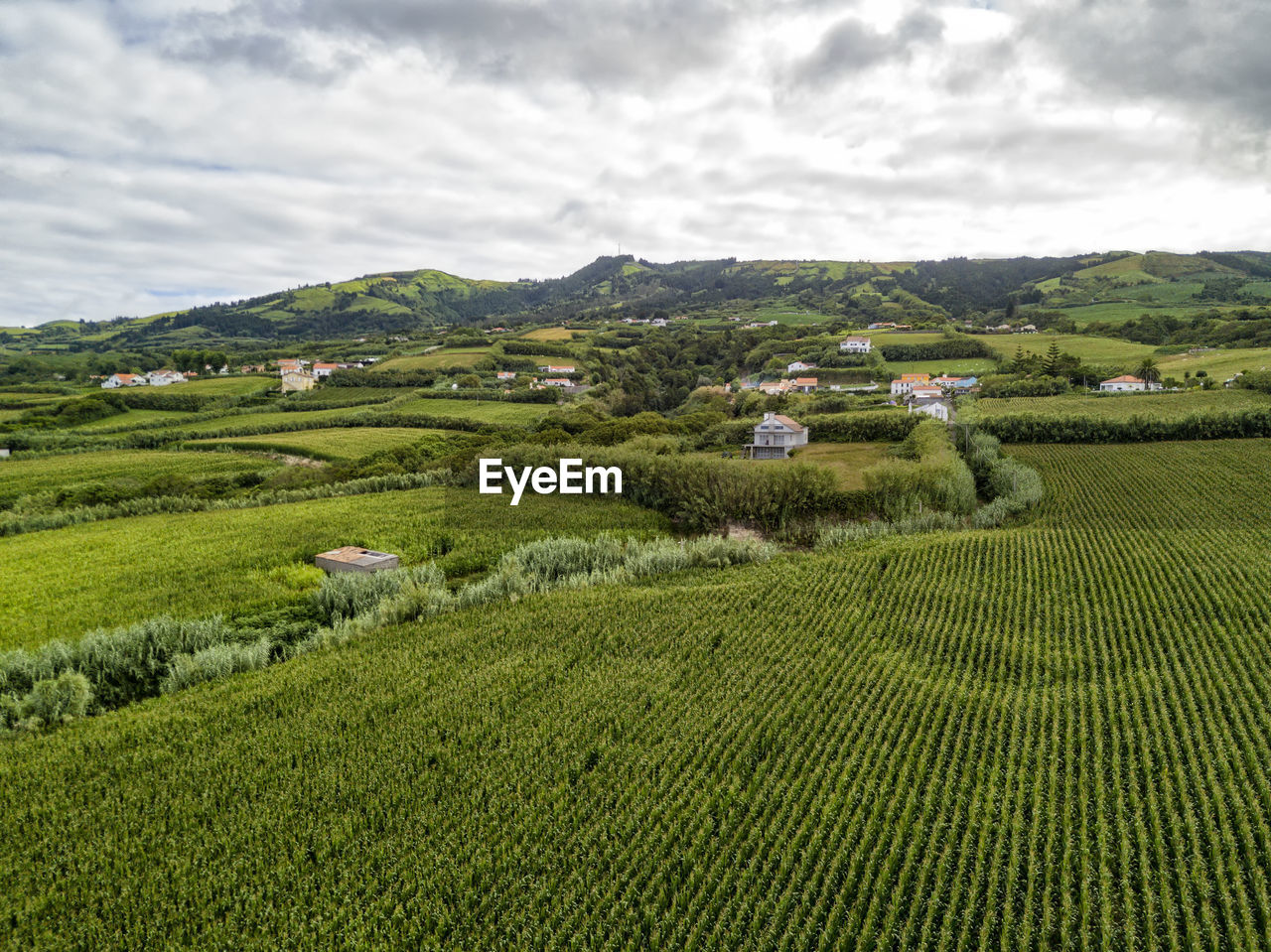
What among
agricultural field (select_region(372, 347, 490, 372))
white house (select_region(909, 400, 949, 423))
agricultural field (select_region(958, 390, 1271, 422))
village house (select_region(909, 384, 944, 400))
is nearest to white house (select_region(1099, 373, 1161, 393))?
agricultural field (select_region(958, 390, 1271, 422))

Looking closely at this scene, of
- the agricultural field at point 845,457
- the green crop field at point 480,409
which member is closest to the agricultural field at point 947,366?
the agricultural field at point 845,457

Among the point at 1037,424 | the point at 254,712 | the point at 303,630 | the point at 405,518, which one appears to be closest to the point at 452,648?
the point at 254,712

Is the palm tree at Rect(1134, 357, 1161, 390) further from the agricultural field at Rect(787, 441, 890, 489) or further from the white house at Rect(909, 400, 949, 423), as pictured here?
the agricultural field at Rect(787, 441, 890, 489)

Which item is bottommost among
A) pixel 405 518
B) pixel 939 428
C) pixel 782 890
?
pixel 782 890

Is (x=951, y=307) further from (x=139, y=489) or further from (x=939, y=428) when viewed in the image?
(x=139, y=489)

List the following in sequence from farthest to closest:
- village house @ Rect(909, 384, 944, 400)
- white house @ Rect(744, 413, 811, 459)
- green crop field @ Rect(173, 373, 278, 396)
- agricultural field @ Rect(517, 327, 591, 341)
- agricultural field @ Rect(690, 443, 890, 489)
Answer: agricultural field @ Rect(517, 327, 591, 341), green crop field @ Rect(173, 373, 278, 396), village house @ Rect(909, 384, 944, 400), white house @ Rect(744, 413, 811, 459), agricultural field @ Rect(690, 443, 890, 489)

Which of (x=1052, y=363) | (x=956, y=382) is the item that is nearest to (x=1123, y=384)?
(x=1052, y=363)
